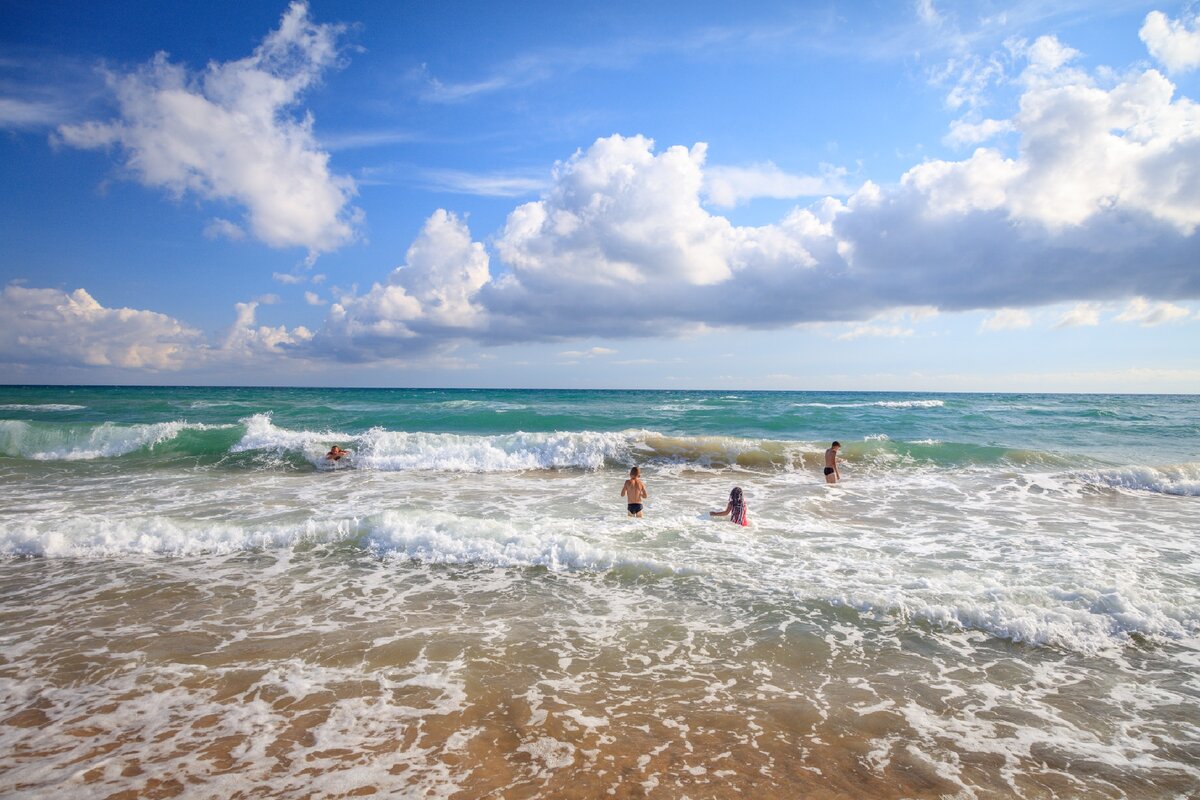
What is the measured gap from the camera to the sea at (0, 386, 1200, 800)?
4.23m

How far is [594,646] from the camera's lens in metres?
6.22

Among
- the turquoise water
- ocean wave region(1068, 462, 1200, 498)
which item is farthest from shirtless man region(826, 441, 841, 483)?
ocean wave region(1068, 462, 1200, 498)

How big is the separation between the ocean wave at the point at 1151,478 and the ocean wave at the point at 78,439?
31.4 metres

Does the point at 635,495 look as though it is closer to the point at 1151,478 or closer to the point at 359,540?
the point at 359,540

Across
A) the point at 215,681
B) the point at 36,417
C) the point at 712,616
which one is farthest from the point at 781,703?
the point at 36,417

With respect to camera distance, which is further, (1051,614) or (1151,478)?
(1151,478)

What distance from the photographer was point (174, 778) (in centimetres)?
406

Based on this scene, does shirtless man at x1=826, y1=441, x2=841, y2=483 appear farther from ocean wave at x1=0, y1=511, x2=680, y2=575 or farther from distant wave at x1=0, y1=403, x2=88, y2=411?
distant wave at x1=0, y1=403, x2=88, y2=411

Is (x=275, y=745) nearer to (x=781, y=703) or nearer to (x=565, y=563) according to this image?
(x=781, y=703)

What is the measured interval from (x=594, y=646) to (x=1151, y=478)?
18.7m

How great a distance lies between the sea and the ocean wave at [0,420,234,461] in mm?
8619

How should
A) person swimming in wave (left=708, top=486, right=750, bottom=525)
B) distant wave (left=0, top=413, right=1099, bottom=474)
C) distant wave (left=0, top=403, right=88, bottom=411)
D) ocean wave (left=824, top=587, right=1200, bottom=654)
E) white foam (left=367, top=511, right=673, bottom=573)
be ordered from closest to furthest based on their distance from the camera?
ocean wave (left=824, top=587, right=1200, bottom=654) < white foam (left=367, top=511, right=673, bottom=573) < person swimming in wave (left=708, top=486, right=750, bottom=525) < distant wave (left=0, top=413, right=1099, bottom=474) < distant wave (left=0, top=403, right=88, bottom=411)

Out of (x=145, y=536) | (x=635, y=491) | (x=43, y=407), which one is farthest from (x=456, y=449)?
(x=43, y=407)

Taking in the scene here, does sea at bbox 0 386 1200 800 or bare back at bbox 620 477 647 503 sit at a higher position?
bare back at bbox 620 477 647 503
